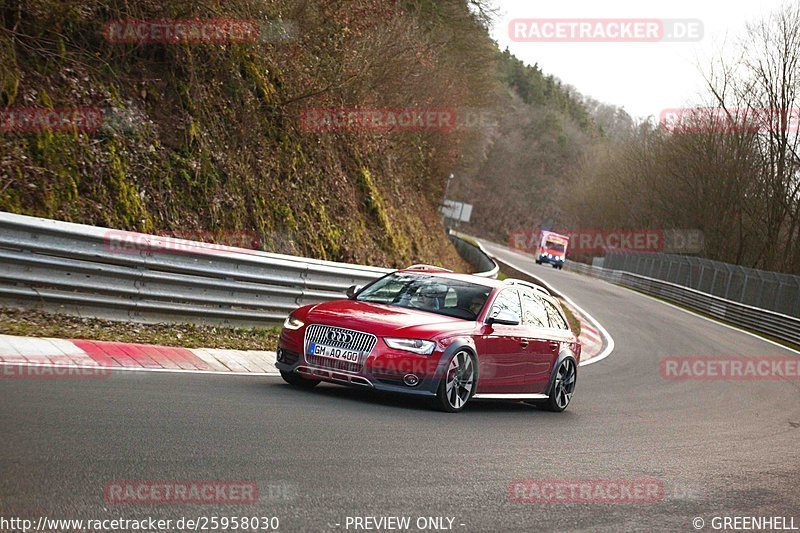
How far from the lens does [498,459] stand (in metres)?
7.64

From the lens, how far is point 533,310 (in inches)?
459

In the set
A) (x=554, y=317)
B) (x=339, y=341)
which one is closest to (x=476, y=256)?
(x=554, y=317)

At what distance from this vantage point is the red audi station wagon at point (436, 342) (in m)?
9.46

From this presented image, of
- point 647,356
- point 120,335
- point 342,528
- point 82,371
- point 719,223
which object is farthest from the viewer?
point 719,223

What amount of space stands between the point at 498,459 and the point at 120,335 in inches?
208

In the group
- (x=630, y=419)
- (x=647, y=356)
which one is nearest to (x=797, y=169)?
(x=647, y=356)

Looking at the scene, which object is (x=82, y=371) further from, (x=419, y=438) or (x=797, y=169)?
(x=797, y=169)

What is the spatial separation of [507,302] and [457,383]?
4.99 ft

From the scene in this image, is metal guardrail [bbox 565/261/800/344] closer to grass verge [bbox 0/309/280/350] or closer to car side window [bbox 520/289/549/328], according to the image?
car side window [bbox 520/289/549/328]

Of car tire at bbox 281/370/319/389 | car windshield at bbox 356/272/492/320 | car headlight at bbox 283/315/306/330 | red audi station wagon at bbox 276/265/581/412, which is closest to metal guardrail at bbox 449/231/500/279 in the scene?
red audi station wagon at bbox 276/265/581/412

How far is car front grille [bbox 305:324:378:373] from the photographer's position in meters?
9.42

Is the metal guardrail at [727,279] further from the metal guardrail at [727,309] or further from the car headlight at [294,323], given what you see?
the car headlight at [294,323]

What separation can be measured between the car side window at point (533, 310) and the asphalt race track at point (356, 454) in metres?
1.06

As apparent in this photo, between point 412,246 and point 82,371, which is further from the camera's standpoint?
point 412,246
